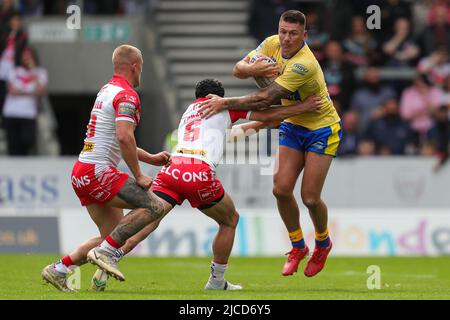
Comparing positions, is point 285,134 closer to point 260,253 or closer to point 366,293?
point 366,293

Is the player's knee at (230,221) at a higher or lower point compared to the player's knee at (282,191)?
lower

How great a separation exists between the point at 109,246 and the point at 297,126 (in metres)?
2.97

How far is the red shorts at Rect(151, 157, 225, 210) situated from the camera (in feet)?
45.3

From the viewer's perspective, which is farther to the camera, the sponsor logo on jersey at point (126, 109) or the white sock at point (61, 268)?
the white sock at point (61, 268)

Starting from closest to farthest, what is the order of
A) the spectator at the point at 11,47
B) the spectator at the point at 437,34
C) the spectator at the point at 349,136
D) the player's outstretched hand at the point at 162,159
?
1. the player's outstretched hand at the point at 162,159
2. the spectator at the point at 349,136
3. the spectator at the point at 11,47
4. the spectator at the point at 437,34

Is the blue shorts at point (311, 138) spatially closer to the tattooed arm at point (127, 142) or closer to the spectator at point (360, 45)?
the tattooed arm at point (127, 142)

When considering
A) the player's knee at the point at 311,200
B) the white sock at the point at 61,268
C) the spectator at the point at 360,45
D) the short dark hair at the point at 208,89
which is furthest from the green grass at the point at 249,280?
the spectator at the point at 360,45

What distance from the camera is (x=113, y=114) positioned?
532 inches

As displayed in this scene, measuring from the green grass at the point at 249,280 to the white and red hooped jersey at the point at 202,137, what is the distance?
1465 mm

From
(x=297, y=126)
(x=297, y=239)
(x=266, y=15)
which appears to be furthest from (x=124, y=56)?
(x=266, y=15)

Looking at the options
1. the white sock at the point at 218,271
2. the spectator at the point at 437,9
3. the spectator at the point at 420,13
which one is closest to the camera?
the white sock at the point at 218,271

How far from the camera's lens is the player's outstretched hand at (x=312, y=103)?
578 inches

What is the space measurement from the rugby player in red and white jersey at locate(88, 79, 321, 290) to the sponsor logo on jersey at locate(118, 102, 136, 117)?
95 cm
